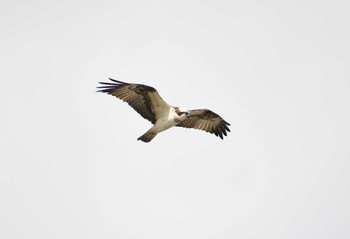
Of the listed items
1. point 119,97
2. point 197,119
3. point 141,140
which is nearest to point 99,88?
point 119,97

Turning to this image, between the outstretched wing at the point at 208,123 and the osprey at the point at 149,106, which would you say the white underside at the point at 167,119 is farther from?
the outstretched wing at the point at 208,123

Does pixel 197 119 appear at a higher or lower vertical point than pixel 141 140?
higher

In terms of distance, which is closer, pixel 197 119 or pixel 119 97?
pixel 119 97

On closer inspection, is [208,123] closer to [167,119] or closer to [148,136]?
[167,119]

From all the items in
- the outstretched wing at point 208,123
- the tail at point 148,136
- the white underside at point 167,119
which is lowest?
the tail at point 148,136

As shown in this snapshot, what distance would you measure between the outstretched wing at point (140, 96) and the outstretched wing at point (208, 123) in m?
1.39

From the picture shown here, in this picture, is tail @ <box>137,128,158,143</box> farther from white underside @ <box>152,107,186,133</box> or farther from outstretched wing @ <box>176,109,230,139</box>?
outstretched wing @ <box>176,109,230,139</box>

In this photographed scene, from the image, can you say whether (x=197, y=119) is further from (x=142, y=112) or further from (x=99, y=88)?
(x=99, y=88)

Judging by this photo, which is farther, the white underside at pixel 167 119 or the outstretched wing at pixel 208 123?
the outstretched wing at pixel 208 123

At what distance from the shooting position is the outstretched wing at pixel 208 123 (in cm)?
2227

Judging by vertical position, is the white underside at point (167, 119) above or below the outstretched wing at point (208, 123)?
below

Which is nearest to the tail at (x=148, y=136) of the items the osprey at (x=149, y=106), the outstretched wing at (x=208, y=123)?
the osprey at (x=149, y=106)

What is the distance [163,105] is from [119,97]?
131 centimetres

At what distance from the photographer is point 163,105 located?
20.9 metres
